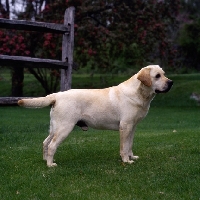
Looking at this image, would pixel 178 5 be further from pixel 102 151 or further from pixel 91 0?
pixel 102 151

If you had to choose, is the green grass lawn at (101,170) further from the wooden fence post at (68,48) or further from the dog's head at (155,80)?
the wooden fence post at (68,48)

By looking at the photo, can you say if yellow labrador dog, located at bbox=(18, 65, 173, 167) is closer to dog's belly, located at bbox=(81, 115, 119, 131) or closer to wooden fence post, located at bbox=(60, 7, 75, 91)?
dog's belly, located at bbox=(81, 115, 119, 131)

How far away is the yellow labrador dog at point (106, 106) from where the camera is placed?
6.29m

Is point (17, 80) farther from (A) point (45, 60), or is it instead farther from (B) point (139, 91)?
(B) point (139, 91)

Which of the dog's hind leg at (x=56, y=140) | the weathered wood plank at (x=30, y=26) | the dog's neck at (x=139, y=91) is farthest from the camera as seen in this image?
the weathered wood plank at (x=30, y=26)

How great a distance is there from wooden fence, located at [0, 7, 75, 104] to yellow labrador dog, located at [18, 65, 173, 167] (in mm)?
2299

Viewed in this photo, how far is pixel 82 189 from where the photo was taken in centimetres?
513

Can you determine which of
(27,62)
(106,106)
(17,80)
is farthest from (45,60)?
(17,80)

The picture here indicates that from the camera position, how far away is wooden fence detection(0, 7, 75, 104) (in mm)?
8452

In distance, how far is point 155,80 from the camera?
6441mm

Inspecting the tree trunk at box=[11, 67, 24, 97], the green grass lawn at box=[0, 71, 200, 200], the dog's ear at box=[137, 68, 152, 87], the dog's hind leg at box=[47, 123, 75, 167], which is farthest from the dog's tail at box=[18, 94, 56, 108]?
the tree trunk at box=[11, 67, 24, 97]

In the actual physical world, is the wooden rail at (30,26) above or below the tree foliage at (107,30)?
above

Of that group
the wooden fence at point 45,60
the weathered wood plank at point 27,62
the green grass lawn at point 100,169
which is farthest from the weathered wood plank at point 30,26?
the green grass lawn at point 100,169

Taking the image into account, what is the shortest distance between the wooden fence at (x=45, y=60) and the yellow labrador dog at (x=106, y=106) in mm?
2299
